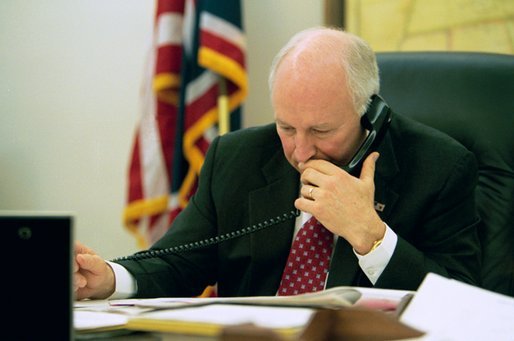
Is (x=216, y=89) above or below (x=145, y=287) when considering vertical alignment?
above

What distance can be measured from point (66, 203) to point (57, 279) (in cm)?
240

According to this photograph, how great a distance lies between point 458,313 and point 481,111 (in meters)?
0.96

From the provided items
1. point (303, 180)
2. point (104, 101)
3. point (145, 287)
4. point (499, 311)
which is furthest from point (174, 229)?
A: point (104, 101)

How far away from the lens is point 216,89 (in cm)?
275

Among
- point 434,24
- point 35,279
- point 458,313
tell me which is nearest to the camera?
point 35,279

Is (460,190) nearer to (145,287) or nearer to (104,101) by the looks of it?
(145,287)

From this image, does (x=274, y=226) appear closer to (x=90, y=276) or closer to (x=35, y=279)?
(x=90, y=276)

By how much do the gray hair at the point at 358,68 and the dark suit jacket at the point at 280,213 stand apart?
0.13 m

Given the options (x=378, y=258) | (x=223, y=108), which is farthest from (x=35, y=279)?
(x=223, y=108)

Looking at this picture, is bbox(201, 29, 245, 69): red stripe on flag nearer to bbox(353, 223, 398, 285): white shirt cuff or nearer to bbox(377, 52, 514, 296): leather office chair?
bbox(377, 52, 514, 296): leather office chair

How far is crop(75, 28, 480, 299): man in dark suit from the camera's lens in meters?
1.60

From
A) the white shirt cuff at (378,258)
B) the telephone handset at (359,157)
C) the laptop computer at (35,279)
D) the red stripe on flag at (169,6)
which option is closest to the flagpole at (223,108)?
the red stripe on flag at (169,6)

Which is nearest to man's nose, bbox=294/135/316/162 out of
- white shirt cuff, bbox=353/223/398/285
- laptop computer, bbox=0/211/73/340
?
white shirt cuff, bbox=353/223/398/285

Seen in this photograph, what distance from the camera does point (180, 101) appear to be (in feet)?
9.12
